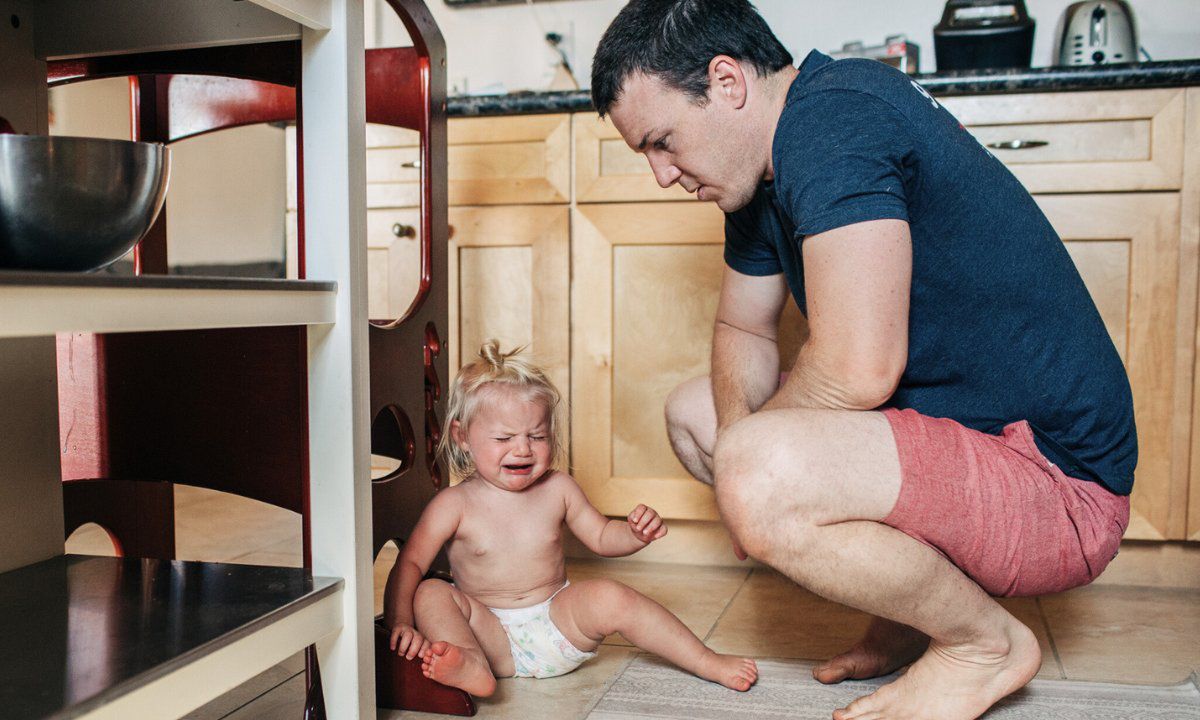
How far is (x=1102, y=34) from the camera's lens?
2.09 metres

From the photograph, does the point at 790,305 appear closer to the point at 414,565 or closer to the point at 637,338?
the point at 637,338

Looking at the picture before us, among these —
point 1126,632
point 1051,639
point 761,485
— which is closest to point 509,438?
point 761,485

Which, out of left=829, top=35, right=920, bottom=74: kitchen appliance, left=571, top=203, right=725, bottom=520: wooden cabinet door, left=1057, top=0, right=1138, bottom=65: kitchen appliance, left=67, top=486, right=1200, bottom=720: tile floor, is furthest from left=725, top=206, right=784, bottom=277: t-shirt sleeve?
left=1057, top=0, right=1138, bottom=65: kitchen appliance

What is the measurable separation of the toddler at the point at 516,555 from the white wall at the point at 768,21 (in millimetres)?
1064

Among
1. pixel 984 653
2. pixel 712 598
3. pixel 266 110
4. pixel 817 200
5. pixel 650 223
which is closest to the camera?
pixel 817 200

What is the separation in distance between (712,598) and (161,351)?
0.97 meters

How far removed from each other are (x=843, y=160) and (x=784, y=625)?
0.84 meters

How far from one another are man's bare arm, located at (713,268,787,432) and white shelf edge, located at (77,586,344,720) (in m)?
0.65

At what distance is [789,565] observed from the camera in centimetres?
115

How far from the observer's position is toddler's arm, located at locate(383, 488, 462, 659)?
1257 millimetres

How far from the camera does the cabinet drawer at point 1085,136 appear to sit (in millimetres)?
1761

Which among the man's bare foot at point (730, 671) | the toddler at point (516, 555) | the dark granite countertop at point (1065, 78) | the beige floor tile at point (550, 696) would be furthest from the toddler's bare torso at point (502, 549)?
the dark granite countertop at point (1065, 78)

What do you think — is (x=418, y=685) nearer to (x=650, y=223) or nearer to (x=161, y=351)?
(x=161, y=351)

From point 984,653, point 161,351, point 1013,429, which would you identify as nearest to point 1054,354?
point 1013,429
